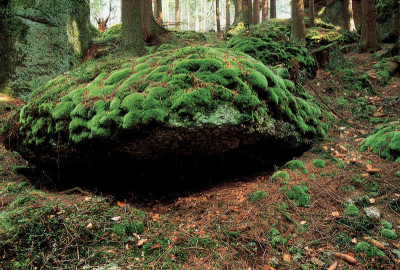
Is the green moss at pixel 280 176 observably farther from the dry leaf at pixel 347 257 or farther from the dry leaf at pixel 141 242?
the dry leaf at pixel 141 242

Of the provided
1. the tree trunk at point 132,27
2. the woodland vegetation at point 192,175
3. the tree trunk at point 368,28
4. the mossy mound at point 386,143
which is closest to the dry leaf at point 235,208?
the woodland vegetation at point 192,175

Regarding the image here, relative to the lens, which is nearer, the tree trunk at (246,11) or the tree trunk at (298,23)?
the tree trunk at (298,23)

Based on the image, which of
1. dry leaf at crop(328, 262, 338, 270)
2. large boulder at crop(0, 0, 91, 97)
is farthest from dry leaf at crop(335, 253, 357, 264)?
large boulder at crop(0, 0, 91, 97)

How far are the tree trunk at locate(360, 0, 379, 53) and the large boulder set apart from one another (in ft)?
37.8

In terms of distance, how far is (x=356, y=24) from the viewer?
1498 centimetres

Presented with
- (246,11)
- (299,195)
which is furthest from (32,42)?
(246,11)

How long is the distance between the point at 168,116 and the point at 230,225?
1.67 m

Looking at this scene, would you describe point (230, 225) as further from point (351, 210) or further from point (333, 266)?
point (351, 210)

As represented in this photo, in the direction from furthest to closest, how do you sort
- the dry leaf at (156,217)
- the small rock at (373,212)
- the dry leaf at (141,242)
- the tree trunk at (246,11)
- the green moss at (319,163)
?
1. the tree trunk at (246,11)
2. the green moss at (319,163)
3. the dry leaf at (156,217)
4. the small rock at (373,212)
5. the dry leaf at (141,242)

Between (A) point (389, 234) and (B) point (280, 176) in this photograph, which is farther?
(B) point (280, 176)

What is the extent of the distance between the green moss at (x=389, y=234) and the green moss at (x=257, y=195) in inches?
54.0

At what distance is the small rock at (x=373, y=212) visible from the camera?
279 cm

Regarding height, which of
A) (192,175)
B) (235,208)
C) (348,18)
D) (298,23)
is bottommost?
(235,208)

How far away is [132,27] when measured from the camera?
22.1ft
